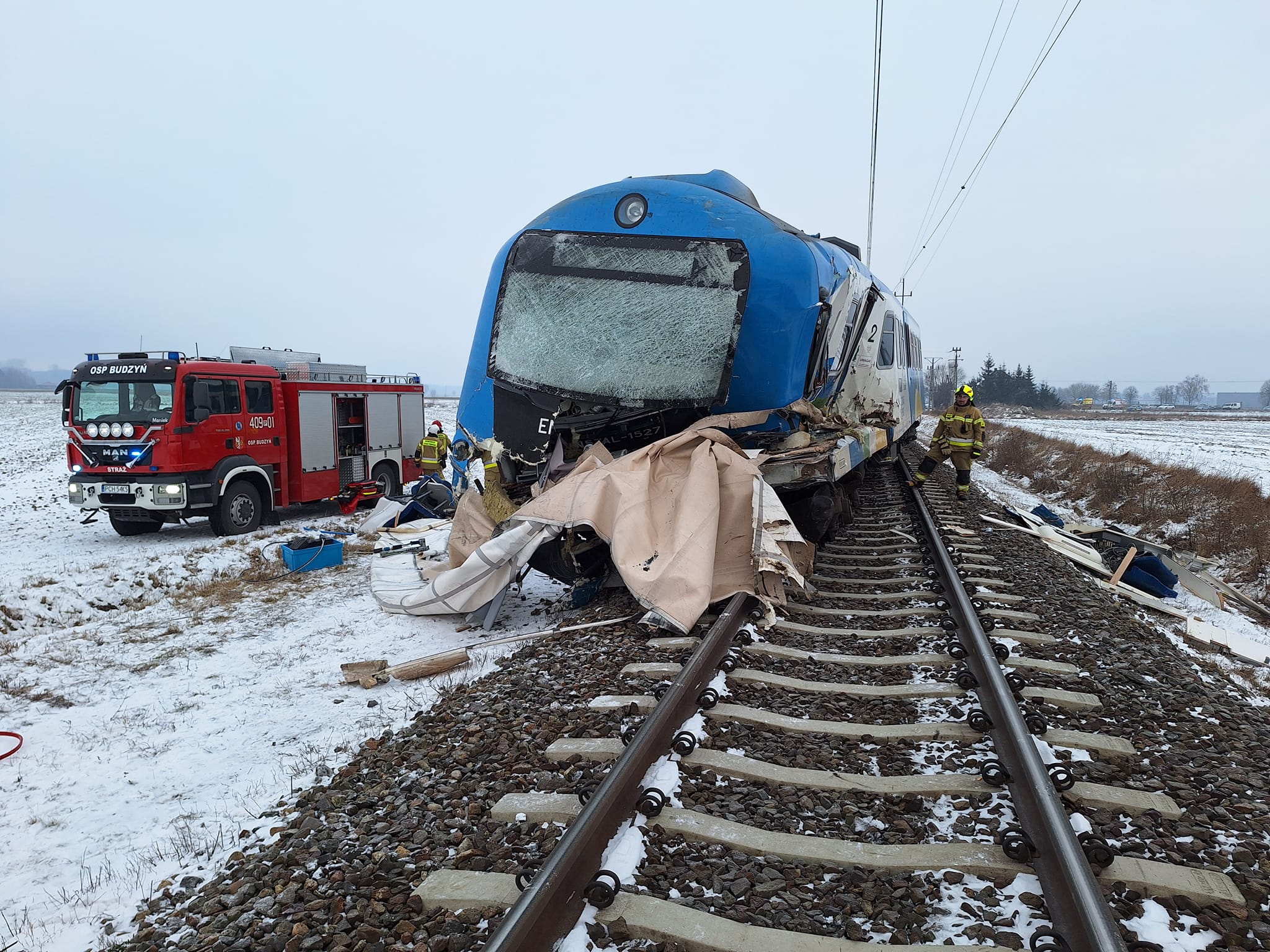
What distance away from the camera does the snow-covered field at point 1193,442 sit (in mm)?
19797

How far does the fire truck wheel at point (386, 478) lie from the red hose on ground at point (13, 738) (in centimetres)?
1010

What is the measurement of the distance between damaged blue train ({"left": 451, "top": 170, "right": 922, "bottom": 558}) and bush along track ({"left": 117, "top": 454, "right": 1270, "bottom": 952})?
2242mm

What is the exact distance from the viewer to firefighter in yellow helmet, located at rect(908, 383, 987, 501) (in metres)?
10.3

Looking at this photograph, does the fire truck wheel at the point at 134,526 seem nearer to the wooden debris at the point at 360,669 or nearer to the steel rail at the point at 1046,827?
the wooden debris at the point at 360,669

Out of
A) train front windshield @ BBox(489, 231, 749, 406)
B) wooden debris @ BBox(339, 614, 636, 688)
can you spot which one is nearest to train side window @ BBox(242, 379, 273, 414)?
train front windshield @ BBox(489, 231, 749, 406)

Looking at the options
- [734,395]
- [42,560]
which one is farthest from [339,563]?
[734,395]

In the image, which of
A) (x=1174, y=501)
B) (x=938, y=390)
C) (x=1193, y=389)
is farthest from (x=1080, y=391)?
(x=1174, y=501)

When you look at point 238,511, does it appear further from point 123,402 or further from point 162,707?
point 162,707

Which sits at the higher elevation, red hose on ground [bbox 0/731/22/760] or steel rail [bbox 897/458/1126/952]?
steel rail [bbox 897/458/1126/952]

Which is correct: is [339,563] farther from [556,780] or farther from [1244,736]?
[1244,736]

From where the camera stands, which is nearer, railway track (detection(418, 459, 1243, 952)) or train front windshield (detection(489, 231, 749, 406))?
railway track (detection(418, 459, 1243, 952))

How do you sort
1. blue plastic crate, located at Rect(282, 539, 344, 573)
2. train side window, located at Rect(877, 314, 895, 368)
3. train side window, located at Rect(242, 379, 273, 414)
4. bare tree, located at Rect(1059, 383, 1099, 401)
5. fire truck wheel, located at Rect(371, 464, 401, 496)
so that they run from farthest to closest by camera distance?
bare tree, located at Rect(1059, 383, 1099, 401) → fire truck wheel, located at Rect(371, 464, 401, 496) → train side window, located at Rect(242, 379, 273, 414) → train side window, located at Rect(877, 314, 895, 368) → blue plastic crate, located at Rect(282, 539, 344, 573)

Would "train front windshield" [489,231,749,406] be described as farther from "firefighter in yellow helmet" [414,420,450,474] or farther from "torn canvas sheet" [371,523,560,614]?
"firefighter in yellow helmet" [414,420,450,474]

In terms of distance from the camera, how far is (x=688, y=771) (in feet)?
9.78
